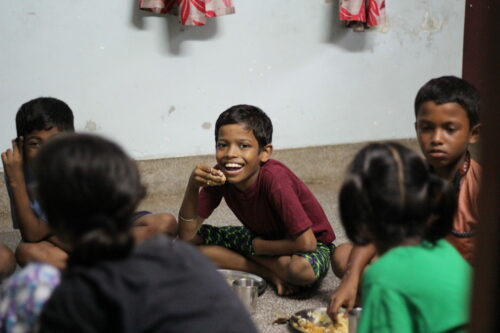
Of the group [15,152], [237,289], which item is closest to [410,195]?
[237,289]

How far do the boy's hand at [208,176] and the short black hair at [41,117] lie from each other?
0.49m

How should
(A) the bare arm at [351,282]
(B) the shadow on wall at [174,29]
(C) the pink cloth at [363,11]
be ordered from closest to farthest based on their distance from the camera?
(A) the bare arm at [351,282]
(B) the shadow on wall at [174,29]
(C) the pink cloth at [363,11]

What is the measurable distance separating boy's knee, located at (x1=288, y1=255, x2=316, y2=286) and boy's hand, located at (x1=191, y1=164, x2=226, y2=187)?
36 cm

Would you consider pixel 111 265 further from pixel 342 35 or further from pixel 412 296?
pixel 342 35

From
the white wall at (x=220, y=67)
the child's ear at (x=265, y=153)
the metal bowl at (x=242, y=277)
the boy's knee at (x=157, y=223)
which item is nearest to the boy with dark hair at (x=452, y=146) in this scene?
the metal bowl at (x=242, y=277)

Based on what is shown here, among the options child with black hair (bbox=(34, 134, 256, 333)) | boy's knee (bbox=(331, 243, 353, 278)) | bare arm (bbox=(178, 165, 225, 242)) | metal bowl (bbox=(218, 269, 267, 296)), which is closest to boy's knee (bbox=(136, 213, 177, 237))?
bare arm (bbox=(178, 165, 225, 242))

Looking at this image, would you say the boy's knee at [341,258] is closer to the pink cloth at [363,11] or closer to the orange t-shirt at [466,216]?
the orange t-shirt at [466,216]

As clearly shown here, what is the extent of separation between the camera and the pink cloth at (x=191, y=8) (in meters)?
3.05

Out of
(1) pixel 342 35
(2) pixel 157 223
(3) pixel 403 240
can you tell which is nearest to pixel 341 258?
(2) pixel 157 223

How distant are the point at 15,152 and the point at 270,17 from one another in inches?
71.1

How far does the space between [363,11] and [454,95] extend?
1.61 m

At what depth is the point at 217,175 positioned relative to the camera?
207 centimetres

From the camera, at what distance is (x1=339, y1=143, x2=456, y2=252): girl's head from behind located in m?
1.20

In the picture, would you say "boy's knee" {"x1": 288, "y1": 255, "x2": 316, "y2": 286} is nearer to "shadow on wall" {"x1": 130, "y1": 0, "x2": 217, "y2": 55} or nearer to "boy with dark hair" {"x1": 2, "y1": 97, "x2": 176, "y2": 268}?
"boy with dark hair" {"x1": 2, "y1": 97, "x2": 176, "y2": 268}
